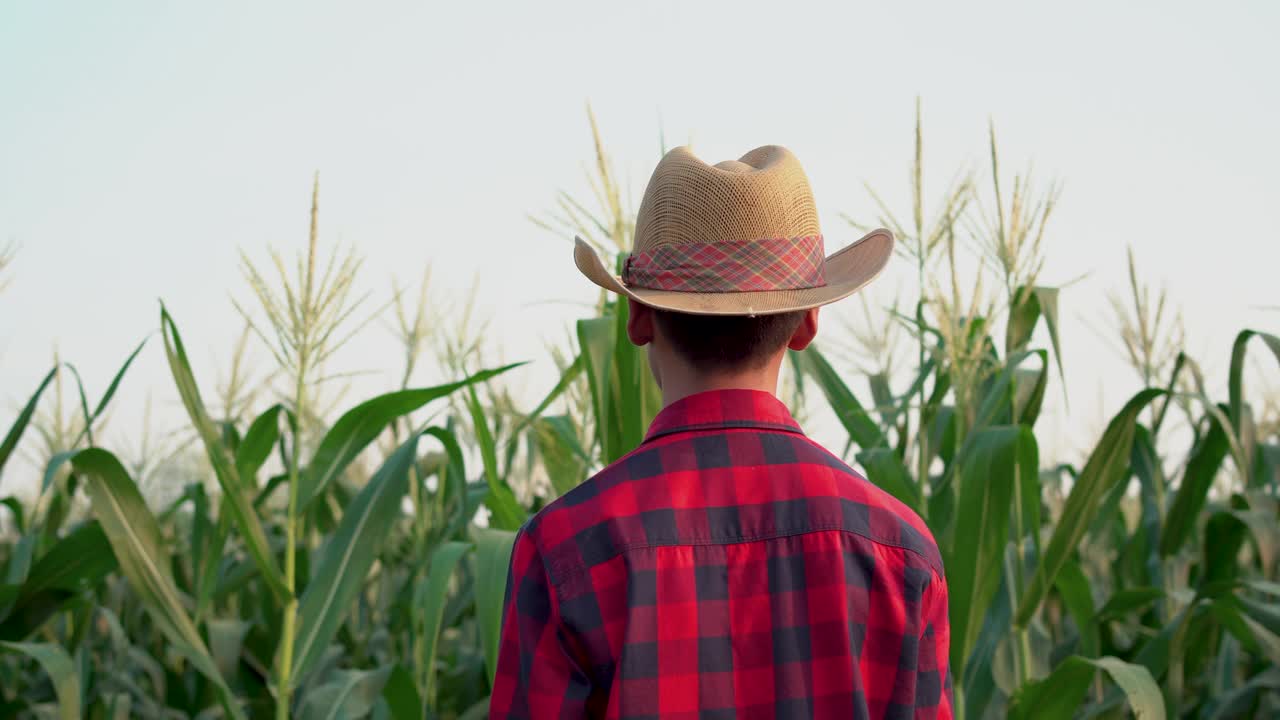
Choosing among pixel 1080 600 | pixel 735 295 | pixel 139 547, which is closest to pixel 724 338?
pixel 735 295

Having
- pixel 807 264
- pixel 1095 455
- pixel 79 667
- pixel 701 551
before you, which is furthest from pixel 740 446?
pixel 79 667

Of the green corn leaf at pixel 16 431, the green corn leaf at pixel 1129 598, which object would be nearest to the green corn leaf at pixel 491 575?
the green corn leaf at pixel 16 431

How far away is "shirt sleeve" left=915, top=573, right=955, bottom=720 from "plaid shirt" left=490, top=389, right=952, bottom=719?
0.03 feet

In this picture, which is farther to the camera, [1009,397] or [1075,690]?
[1009,397]

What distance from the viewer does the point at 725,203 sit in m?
1.44

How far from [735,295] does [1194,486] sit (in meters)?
2.37

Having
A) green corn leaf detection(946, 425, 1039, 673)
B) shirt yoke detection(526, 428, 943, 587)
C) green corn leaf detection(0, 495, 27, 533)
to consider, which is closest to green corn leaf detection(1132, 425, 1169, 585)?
green corn leaf detection(946, 425, 1039, 673)

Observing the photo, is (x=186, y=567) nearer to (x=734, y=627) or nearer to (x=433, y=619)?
(x=433, y=619)

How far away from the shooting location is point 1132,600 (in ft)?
9.94

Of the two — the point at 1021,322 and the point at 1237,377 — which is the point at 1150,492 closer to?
the point at 1237,377

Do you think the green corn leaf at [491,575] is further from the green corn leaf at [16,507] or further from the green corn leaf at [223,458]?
the green corn leaf at [16,507]

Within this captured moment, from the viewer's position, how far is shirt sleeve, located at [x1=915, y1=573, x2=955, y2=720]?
53.2 inches

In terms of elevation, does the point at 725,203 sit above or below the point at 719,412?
above

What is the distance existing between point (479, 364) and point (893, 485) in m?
2.28
